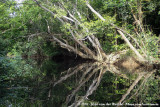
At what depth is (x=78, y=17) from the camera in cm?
1453

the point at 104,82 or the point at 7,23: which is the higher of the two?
the point at 7,23

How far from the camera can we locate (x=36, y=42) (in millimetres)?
21125

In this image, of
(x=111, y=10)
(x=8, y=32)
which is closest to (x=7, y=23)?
(x=8, y=32)

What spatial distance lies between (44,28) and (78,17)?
6.35m

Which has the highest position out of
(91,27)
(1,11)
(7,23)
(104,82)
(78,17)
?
(1,11)

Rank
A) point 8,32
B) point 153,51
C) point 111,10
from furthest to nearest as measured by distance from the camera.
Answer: point 8,32
point 111,10
point 153,51

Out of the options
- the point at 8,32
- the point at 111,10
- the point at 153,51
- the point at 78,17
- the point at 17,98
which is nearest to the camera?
the point at 17,98

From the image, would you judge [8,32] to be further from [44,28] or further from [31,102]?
[31,102]

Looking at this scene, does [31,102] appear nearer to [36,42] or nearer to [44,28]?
[44,28]

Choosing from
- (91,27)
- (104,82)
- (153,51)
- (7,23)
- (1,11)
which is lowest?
(104,82)

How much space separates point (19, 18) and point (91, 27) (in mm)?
11505

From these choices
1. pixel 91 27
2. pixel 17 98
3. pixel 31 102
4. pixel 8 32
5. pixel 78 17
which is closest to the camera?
pixel 31 102

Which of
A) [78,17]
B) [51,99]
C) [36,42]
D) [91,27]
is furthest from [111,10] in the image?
[51,99]

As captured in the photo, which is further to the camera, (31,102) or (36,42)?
(36,42)
